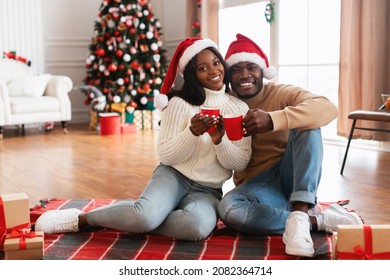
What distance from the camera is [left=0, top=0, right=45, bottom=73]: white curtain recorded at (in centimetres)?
692

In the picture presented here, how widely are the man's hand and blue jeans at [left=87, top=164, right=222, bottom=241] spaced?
338mm

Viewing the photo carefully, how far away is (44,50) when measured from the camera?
7.21m

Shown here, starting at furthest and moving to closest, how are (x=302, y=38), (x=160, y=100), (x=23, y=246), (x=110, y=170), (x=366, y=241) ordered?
(x=302, y=38), (x=110, y=170), (x=160, y=100), (x=23, y=246), (x=366, y=241)

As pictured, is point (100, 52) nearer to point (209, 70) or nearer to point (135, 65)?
point (135, 65)

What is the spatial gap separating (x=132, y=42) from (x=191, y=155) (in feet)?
14.5

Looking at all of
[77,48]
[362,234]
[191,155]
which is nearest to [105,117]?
[77,48]

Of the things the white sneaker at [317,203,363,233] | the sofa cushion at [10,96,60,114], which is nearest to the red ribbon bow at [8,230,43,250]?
the white sneaker at [317,203,363,233]

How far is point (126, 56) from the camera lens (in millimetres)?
6414

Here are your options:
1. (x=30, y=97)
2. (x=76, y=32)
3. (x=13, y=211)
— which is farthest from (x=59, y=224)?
(x=76, y=32)

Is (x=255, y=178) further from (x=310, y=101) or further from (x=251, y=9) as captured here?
(x=251, y=9)

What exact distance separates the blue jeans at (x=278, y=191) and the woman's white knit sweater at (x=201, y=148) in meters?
0.11

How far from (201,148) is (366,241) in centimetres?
76

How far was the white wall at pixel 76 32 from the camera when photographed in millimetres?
7223

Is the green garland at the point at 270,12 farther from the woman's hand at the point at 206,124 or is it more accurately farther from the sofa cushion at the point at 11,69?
the woman's hand at the point at 206,124
